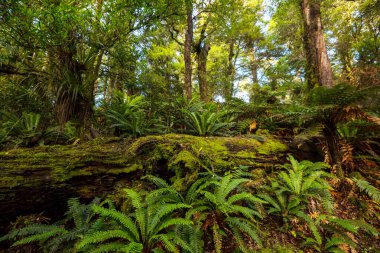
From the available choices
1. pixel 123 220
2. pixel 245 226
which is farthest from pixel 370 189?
pixel 123 220

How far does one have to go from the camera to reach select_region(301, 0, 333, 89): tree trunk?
5574 millimetres

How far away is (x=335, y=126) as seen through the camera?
11.7 feet

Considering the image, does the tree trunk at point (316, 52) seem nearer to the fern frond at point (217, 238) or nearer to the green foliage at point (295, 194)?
the green foliage at point (295, 194)

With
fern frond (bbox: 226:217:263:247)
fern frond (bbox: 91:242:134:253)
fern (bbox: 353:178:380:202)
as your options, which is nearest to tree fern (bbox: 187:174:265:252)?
fern frond (bbox: 226:217:263:247)

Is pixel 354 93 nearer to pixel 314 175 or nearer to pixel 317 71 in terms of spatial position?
pixel 314 175

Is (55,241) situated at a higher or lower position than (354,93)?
lower

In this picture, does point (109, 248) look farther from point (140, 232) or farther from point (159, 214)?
point (159, 214)

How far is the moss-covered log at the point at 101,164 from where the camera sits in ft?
8.27

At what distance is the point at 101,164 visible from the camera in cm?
288

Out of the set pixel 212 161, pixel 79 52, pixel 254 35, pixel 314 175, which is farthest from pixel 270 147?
pixel 254 35

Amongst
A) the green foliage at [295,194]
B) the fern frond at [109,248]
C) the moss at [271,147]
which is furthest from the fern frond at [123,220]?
the moss at [271,147]

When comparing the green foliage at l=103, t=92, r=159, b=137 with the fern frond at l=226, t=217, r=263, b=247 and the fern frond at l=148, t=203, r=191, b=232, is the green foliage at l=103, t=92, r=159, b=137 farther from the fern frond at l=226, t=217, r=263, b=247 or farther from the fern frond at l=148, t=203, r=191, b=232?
the fern frond at l=226, t=217, r=263, b=247

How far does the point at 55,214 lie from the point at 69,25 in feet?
10.4

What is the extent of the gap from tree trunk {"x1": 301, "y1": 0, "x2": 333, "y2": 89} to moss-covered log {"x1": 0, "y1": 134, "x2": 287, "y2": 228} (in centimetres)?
323
